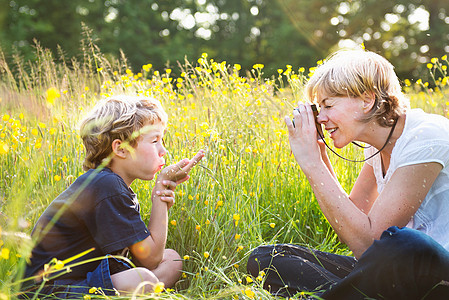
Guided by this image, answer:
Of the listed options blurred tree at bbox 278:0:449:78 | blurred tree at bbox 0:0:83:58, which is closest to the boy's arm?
blurred tree at bbox 0:0:83:58

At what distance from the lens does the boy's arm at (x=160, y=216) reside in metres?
2.09

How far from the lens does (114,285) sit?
1.96m

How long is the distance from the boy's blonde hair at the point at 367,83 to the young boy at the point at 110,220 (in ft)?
2.31

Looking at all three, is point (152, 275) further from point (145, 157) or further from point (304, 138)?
point (304, 138)

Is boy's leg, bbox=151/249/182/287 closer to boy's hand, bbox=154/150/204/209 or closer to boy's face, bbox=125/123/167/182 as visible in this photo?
boy's hand, bbox=154/150/204/209

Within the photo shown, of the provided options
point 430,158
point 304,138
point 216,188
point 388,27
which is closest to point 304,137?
point 304,138

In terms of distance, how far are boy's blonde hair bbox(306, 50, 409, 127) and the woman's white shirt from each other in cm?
13

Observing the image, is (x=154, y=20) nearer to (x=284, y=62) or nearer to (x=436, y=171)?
(x=284, y=62)

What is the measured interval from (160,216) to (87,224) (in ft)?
1.17

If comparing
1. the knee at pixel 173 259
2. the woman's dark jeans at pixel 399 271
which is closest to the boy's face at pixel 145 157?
the knee at pixel 173 259

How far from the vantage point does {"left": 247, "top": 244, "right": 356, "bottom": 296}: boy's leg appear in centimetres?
224

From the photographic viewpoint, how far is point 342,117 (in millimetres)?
2164

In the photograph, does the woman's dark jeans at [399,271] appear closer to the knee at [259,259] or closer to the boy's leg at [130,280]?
the knee at [259,259]

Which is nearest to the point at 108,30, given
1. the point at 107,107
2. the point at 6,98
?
the point at 6,98
